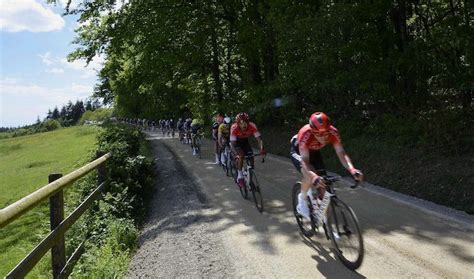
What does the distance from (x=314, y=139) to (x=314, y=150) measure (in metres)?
0.50

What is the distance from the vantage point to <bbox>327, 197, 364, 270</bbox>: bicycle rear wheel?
18.8 ft

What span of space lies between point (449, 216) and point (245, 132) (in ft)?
15.4

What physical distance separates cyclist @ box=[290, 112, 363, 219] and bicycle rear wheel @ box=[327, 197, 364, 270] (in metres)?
0.37

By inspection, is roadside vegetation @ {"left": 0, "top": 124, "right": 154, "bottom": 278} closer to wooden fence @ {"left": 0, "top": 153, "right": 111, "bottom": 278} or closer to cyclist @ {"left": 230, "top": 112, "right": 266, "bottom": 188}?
wooden fence @ {"left": 0, "top": 153, "right": 111, "bottom": 278}

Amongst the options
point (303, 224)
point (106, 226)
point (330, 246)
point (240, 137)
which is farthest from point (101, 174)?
point (330, 246)

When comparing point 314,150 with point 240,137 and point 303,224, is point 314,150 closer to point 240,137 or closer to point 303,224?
point 303,224

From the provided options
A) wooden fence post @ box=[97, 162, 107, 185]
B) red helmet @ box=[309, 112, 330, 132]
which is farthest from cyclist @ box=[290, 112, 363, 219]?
wooden fence post @ box=[97, 162, 107, 185]

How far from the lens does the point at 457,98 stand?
1320cm

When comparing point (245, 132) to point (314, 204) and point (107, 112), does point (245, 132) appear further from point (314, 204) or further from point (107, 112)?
point (107, 112)

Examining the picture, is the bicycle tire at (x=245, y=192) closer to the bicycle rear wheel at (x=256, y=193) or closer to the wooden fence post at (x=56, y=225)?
the bicycle rear wheel at (x=256, y=193)

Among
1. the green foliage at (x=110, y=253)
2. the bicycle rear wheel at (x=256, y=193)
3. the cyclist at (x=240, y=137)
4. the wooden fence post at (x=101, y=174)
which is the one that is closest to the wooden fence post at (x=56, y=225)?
the green foliage at (x=110, y=253)

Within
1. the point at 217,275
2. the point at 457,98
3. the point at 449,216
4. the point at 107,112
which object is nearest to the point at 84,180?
the point at 217,275

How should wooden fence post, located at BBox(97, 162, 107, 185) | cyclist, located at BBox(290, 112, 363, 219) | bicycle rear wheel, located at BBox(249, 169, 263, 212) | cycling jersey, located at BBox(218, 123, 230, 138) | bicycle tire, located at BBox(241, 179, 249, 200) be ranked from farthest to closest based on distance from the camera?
cycling jersey, located at BBox(218, 123, 230, 138) → bicycle tire, located at BBox(241, 179, 249, 200) → wooden fence post, located at BBox(97, 162, 107, 185) → bicycle rear wheel, located at BBox(249, 169, 263, 212) → cyclist, located at BBox(290, 112, 363, 219)

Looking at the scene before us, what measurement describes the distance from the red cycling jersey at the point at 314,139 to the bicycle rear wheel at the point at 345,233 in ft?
3.12
